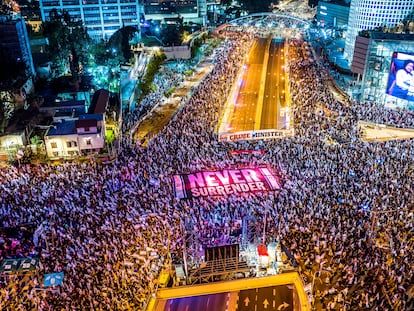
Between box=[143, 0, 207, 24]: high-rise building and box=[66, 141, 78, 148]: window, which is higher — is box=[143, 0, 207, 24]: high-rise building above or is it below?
above

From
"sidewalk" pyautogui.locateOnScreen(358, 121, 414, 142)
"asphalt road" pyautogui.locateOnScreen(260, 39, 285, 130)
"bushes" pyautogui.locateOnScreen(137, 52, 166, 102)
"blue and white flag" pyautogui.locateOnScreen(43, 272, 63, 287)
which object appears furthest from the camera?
"bushes" pyautogui.locateOnScreen(137, 52, 166, 102)

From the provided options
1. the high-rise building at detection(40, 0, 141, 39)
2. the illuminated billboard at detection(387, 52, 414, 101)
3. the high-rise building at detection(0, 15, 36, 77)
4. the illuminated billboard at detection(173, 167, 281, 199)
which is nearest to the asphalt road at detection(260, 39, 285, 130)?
the illuminated billboard at detection(387, 52, 414, 101)

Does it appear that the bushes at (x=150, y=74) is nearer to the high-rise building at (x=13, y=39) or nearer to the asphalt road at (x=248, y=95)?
the asphalt road at (x=248, y=95)

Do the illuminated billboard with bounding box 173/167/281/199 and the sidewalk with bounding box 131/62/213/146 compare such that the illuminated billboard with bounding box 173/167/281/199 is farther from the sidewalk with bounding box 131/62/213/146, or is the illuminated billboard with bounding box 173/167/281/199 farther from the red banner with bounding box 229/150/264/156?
the sidewalk with bounding box 131/62/213/146

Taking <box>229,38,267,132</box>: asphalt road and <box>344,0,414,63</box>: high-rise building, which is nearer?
<box>229,38,267,132</box>: asphalt road

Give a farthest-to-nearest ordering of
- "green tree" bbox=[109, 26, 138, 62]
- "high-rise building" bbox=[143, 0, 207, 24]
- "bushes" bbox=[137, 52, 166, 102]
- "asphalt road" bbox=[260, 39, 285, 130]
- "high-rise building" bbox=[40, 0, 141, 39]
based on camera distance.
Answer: "high-rise building" bbox=[143, 0, 207, 24]
"high-rise building" bbox=[40, 0, 141, 39]
"green tree" bbox=[109, 26, 138, 62]
"bushes" bbox=[137, 52, 166, 102]
"asphalt road" bbox=[260, 39, 285, 130]

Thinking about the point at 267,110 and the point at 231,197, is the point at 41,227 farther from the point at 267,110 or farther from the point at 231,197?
the point at 267,110

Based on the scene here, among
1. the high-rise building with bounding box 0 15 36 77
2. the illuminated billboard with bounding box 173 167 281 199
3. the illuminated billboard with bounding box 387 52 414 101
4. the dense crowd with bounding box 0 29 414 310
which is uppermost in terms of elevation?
the high-rise building with bounding box 0 15 36 77

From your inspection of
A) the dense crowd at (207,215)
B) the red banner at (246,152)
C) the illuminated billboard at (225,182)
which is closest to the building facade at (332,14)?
→ the dense crowd at (207,215)
